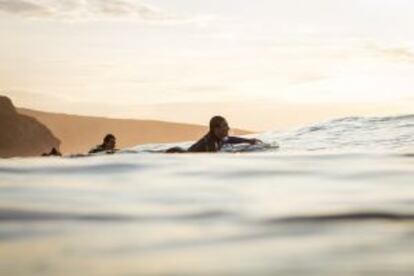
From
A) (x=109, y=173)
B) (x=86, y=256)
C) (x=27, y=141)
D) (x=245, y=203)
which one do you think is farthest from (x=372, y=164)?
(x=27, y=141)

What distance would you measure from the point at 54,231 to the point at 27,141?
11453cm

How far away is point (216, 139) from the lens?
11.6 m

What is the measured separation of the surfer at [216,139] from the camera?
1109 cm

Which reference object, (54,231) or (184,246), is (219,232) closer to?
(184,246)

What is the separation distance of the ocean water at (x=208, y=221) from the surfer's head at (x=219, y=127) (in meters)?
6.07

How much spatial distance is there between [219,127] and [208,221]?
8.74 m

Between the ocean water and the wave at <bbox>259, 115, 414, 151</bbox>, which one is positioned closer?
the ocean water

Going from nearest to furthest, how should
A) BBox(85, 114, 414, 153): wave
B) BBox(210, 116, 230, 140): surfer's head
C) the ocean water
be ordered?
the ocean water → BBox(210, 116, 230, 140): surfer's head → BBox(85, 114, 414, 153): wave

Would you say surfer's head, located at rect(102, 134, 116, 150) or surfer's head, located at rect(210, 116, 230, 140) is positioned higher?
surfer's head, located at rect(210, 116, 230, 140)

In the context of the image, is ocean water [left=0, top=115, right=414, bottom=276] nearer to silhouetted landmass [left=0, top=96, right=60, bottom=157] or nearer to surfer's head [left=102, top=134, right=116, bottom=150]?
surfer's head [left=102, top=134, right=116, bottom=150]

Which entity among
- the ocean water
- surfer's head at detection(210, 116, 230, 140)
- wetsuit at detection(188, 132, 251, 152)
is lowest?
the ocean water

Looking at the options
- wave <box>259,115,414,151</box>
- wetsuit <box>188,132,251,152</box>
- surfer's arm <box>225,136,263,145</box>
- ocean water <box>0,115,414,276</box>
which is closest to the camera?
ocean water <box>0,115,414,276</box>

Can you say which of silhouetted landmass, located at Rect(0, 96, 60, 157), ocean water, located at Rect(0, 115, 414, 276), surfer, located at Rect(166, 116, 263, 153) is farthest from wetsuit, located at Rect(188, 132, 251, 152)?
silhouetted landmass, located at Rect(0, 96, 60, 157)

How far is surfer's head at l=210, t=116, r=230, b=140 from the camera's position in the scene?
462 inches
